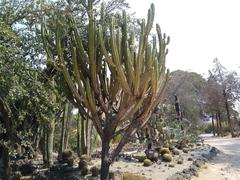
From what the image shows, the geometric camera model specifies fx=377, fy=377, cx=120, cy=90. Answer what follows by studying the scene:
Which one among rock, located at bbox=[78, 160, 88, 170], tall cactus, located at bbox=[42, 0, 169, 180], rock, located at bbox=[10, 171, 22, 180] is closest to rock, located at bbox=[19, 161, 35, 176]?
rock, located at bbox=[10, 171, 22, 180]

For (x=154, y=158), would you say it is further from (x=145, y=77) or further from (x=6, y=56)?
(x=6, y=56)

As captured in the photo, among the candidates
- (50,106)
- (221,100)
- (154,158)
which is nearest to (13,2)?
(50,106)

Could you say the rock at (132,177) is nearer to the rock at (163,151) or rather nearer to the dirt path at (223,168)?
the dirt path at (223,168)

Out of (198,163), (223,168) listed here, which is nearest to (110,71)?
(198,163)

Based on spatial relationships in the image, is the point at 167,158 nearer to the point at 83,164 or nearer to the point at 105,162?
the point at 83,164

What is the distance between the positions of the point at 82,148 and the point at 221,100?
2134cm

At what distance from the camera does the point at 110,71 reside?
865 centimetres

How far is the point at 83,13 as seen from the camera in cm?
967

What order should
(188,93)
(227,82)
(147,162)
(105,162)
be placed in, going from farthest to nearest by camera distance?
(188,93), (227,82), (147,162), (105,162)

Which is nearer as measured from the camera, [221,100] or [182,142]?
[182,142]

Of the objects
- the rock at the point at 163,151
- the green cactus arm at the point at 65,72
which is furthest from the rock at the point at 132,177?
the rock at the point at 163,151

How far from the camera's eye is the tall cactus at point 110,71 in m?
8.09

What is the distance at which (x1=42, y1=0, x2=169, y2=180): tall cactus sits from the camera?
809 centimetres

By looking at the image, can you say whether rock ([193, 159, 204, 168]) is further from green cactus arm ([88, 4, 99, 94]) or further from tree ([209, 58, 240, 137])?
tree ([209, 58, 240, 137])
